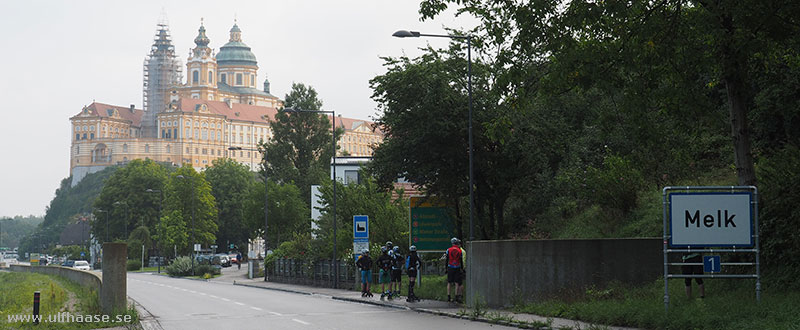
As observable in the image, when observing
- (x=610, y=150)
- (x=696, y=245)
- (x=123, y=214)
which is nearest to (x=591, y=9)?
(x=696, y=245)

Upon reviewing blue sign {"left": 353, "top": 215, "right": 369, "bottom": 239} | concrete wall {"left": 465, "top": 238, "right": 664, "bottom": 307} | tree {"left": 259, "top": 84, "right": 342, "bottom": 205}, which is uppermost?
tree {"left": 259, "top": 84, "right": 342, "bottom": 205}

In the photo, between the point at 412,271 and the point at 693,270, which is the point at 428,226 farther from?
the point at 693,270

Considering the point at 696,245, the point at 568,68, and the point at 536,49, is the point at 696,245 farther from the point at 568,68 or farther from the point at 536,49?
the point at 536,49

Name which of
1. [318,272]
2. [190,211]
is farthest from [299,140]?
[318,272]

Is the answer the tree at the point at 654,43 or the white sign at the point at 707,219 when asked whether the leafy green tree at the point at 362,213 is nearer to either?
the tree at the point at 654,43

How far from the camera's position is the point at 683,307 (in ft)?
51.8

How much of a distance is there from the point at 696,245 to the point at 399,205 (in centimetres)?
2461

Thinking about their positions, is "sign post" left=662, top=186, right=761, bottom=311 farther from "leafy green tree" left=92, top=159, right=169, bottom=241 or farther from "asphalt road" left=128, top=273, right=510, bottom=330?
"leafy green tree" left=92, top=159, right=169, bottom=241

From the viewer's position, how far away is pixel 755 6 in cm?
1642

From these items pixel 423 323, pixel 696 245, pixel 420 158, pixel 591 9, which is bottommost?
pixel 423 323

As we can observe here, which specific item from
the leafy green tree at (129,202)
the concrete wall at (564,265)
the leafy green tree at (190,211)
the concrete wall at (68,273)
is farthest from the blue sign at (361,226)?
the leafy green tree at (129,202)

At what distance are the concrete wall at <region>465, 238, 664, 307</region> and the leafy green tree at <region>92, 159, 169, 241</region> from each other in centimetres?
9987

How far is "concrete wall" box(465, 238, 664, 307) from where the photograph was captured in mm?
20859

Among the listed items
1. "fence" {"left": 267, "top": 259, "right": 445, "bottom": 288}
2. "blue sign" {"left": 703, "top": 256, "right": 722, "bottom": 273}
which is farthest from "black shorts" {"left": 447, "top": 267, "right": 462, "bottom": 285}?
"fence" {"left": 267, "top": 259, "right": 445, "bottom": 288}
